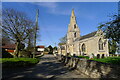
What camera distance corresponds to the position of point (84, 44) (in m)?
46.7

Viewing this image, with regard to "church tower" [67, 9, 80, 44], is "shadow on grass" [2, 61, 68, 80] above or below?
below

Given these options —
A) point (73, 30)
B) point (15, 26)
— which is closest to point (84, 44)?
point (73, 30)

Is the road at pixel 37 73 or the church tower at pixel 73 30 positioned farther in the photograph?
the church tower at pixel 73 30

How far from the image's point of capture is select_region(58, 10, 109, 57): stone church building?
3858 cm

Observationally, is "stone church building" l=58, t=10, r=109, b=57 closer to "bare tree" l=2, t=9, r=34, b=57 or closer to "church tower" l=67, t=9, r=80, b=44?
"church tower" l=67, t=9, r=80, b=44

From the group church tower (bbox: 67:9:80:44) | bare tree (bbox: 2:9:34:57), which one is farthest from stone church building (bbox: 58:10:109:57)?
bare tree (bbox: 2:9:34:57)

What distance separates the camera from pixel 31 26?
19.9 meters

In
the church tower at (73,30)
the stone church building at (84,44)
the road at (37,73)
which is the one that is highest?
the church tower at (73,30)

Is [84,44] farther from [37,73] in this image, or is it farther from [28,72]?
[28,72]

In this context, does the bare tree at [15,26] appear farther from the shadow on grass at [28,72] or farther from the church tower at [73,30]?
the church tower at [73,30]

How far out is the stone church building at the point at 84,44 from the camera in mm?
38578

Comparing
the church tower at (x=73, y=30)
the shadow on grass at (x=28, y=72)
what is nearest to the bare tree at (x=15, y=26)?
the shadow on grass at (x=28, y=72)

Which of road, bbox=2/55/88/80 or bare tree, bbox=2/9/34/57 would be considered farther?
bare tree, bbox=2/9/34/57

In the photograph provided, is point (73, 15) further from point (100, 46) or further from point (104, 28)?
point (104, 28)
